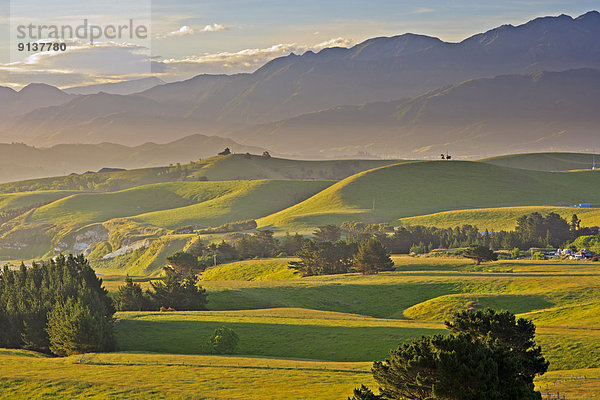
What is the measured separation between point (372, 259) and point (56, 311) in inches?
2436

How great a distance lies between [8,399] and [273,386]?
20868 millimetres

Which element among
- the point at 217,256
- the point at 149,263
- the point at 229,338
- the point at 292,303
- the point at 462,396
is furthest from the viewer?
the point at 149,263

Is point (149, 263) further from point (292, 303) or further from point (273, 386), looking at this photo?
point (273, 386)

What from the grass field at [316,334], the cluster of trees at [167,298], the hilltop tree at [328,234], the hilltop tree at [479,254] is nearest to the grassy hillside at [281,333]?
the grass field at [316,334]

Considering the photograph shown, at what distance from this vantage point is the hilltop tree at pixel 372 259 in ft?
407

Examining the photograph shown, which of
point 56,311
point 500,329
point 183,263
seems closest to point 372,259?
point 183,263

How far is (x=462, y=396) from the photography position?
112 ft

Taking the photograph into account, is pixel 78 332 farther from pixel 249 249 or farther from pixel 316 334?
pixel 249 249

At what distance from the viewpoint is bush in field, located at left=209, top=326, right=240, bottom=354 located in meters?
71.5

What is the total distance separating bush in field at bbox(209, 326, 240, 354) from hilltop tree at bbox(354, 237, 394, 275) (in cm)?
5506

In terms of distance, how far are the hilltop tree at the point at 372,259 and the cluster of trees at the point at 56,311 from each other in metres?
48.4

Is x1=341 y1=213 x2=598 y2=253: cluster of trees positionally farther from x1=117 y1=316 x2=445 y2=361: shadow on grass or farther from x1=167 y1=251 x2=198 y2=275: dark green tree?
x1=117 y1=316 x2=445 y2=361: shadow on grass

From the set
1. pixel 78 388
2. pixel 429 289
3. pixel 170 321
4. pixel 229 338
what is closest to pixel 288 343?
pixel 229 338

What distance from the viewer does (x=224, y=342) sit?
235 ft
